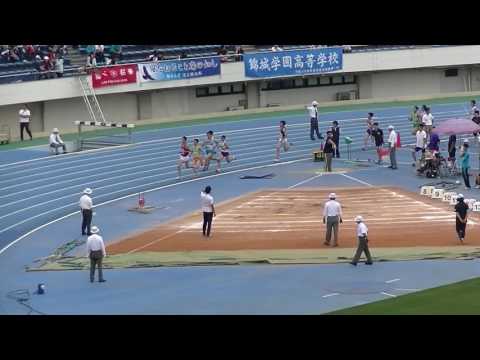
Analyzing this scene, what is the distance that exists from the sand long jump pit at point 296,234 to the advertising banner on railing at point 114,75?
1363 cm

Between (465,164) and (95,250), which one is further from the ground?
(465,164)

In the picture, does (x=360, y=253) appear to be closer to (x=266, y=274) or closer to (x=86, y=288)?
(x=266, y=274)

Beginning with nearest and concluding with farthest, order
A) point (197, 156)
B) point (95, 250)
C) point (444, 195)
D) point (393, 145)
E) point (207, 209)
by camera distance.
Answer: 1. point (95, 250)
2. point (207, 209)
3. point (444, 195)
4. point (393, 145)
5. point (197, 156)

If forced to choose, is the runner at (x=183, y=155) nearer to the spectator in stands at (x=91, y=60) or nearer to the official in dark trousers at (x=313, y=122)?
the official in dark trousers at (x=313, y=122)

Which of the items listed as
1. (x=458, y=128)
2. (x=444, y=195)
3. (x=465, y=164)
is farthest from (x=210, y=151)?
(x=444, y=195)

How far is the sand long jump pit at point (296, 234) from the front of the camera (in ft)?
75.3

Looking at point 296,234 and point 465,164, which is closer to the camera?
point 296,234

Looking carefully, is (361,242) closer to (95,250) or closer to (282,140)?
(95,250)

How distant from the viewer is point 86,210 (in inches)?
997

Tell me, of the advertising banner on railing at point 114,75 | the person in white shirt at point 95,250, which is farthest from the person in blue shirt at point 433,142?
the advertising banner on railing at point 114,75

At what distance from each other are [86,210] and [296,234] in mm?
4831

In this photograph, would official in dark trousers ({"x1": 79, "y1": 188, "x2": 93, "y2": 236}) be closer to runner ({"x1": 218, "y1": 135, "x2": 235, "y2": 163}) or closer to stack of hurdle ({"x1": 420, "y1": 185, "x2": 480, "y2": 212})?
stack of hurdle ({"x1": 420, "y1": 185, "x2": 480, "y2": 212})

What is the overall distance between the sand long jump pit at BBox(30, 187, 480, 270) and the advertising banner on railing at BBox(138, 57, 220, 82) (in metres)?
14.2
